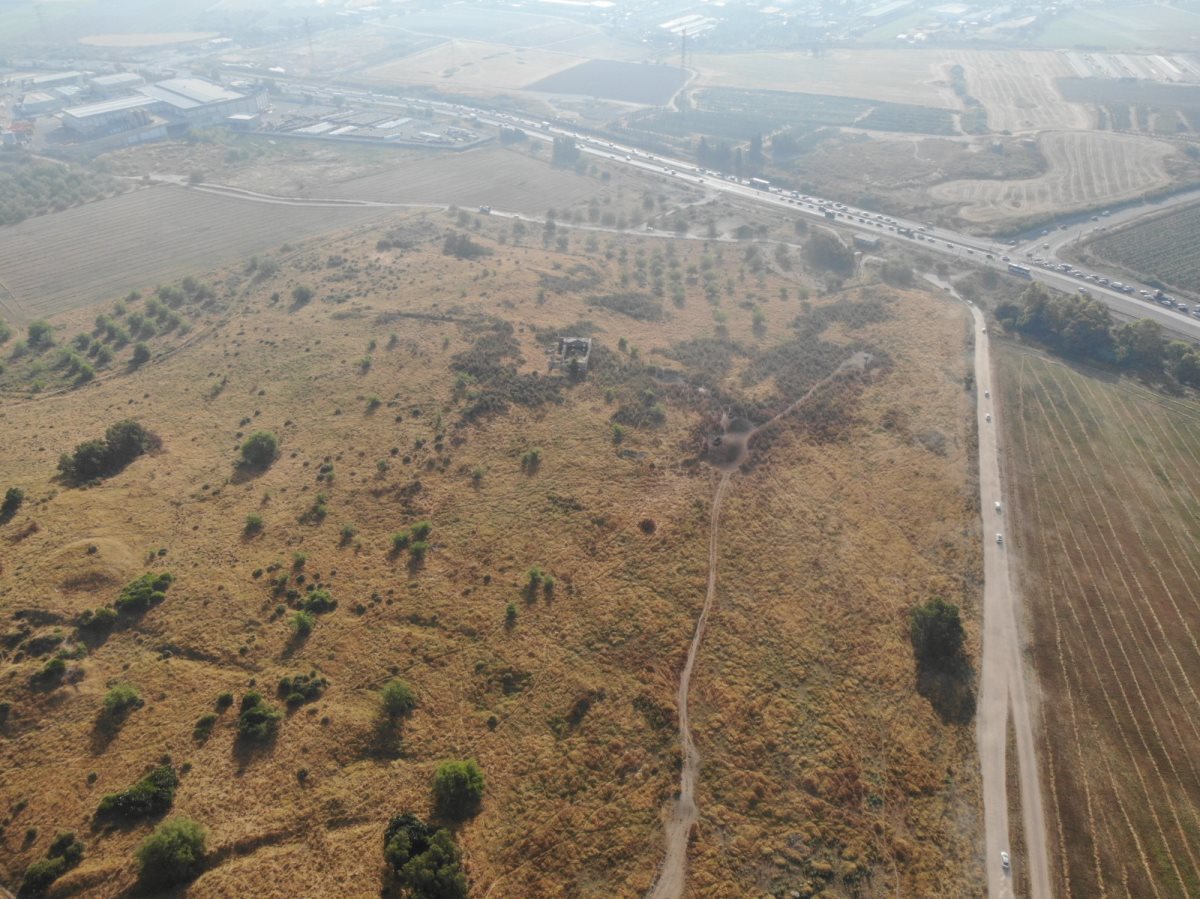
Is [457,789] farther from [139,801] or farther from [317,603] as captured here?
[317,603]

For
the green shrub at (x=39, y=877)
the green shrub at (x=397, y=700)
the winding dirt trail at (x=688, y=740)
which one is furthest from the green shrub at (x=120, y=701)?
the winding dirt trail at (x=688, y=740)

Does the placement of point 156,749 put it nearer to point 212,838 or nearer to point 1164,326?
point 212,838

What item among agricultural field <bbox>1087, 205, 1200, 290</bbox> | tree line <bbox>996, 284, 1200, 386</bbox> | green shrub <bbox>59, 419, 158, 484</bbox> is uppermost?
agricultural field <bbox>1087, 205, 1200, 290</bbox>

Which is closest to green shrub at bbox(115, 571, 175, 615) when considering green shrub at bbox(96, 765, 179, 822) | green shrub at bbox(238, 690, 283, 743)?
green shrub at bbox(238, 690, 283, 743)

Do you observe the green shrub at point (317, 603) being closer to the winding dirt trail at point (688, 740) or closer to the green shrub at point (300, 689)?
the green shrub at point (300, 689)

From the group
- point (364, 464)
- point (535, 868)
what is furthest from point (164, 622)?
point (535, 868)

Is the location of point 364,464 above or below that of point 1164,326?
below

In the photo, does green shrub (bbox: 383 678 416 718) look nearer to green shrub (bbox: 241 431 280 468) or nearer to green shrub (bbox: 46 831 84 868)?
green shrub (bbox: 46 831 84 868)
